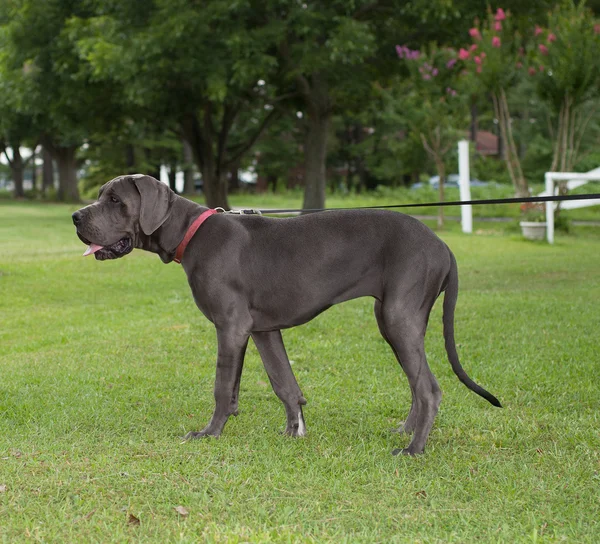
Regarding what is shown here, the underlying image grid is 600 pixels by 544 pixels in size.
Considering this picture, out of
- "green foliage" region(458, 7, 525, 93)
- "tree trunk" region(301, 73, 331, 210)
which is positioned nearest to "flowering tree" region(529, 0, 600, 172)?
"green foliage" region(458, 7, 525, 93)

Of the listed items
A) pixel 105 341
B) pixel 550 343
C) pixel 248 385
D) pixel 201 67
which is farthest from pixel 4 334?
pixel 201 67

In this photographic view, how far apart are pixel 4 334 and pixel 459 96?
16.1 m

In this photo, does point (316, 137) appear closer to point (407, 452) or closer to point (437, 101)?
point (437, 101)

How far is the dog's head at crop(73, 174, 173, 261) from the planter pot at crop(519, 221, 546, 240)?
14078mm

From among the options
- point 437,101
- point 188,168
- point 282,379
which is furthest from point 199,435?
point 188,168

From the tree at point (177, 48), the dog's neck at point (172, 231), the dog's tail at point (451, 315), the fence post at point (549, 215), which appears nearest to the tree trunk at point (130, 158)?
the tree at point (177, 48)

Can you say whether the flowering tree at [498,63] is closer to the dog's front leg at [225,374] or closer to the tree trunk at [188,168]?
the dog's front leg at [225,374]

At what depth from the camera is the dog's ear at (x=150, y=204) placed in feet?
14.7

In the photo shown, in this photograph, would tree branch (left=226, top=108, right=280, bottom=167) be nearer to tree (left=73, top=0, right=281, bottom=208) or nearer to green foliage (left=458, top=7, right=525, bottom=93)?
tree (left=73, top=0, right=281, bottom=208)

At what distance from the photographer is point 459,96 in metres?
21.6

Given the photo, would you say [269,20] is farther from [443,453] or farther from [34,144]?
[34,144]

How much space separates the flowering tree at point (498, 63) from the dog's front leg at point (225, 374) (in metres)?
16.8

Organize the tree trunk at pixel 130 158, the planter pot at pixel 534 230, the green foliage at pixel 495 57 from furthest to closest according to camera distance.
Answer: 1. the tree trunk at pixel 130 158
2. the green foliage at pixel 495 57
3. the planter pot at pixel 534 230

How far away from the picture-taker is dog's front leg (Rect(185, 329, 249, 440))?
450cm
